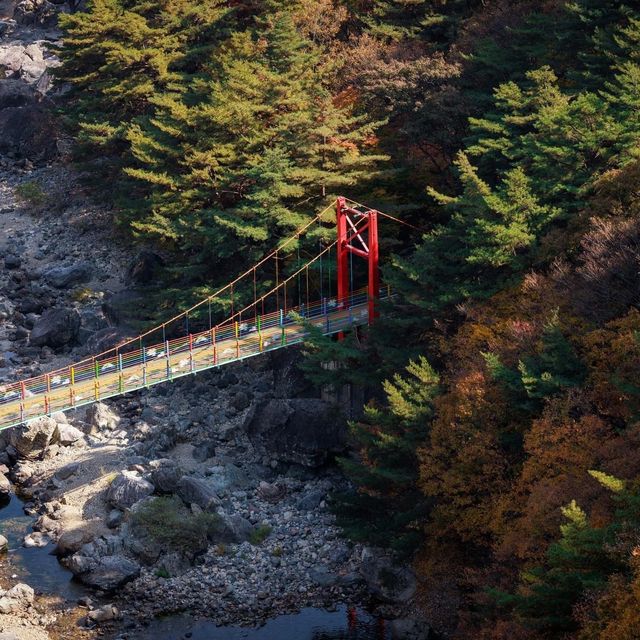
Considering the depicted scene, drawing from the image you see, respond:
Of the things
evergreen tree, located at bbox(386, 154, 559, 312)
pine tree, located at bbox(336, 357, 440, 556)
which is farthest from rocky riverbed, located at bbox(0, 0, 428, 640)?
evergreen tree, located at bbox(386, 154, 559, 312)

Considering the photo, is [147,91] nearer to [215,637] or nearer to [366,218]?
[366,218]

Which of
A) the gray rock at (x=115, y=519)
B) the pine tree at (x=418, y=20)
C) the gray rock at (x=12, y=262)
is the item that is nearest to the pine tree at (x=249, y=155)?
the pine tree at (x=418, y=20)

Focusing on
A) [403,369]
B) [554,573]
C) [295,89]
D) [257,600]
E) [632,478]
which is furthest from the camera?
[295,89]

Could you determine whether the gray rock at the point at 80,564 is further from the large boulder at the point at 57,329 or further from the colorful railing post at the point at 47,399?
the large boulder at the point at 57,329

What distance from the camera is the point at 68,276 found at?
36.5 m

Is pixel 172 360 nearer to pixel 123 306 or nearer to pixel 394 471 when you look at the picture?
pixel 123 306

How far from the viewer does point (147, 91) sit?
121 feet

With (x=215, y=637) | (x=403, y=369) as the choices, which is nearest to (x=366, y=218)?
(x=403, y=369)

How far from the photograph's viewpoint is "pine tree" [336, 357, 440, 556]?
2036cm

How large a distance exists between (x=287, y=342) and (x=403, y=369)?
14.3 feet

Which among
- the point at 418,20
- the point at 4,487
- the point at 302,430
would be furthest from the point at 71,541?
the point at 418,20

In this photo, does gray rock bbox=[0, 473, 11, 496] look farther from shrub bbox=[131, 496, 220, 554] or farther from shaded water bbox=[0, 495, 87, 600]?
shrub bbox=[131, 496, 220, 554]

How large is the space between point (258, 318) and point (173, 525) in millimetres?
6339

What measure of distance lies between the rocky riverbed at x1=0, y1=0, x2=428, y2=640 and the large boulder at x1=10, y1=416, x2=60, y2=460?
1.5 inches
